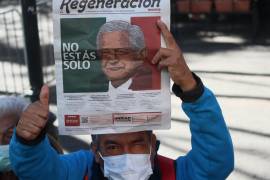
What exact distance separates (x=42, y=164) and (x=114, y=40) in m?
0.48

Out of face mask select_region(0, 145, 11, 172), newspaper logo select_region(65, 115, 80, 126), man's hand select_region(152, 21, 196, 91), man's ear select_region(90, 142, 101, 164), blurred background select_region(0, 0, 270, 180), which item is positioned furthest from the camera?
blurred background select_region(0, 0, 270, 180)

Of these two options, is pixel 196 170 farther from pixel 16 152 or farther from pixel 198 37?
pixel 198 37

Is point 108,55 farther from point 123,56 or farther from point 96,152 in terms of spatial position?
point 96,152

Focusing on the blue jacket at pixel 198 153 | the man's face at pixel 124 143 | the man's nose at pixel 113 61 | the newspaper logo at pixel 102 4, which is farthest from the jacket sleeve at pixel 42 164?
the newspaper logo at pixel 102 4

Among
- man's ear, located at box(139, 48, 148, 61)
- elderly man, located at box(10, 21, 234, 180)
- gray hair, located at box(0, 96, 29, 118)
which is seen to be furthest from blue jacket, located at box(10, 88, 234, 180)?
gray hair, located at box(0, 96, 29, 118)

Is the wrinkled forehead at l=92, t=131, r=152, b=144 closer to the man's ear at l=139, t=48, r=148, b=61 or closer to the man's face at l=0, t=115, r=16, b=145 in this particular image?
the man's ear at l=139, t=48, r=148, b=61

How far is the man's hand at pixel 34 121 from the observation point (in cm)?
195

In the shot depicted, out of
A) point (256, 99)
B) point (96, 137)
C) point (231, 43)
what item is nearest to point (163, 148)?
point (256, 99)

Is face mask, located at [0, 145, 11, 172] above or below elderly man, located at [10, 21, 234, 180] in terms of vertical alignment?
below

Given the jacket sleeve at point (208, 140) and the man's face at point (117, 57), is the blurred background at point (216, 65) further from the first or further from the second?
the jacket sleeve at point (208, 140)

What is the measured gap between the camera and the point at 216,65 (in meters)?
8.15

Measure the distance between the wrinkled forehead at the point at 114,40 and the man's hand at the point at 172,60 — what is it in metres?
0.11

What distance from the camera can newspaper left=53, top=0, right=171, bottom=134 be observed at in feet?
6.45

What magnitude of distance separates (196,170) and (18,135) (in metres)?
0.61
